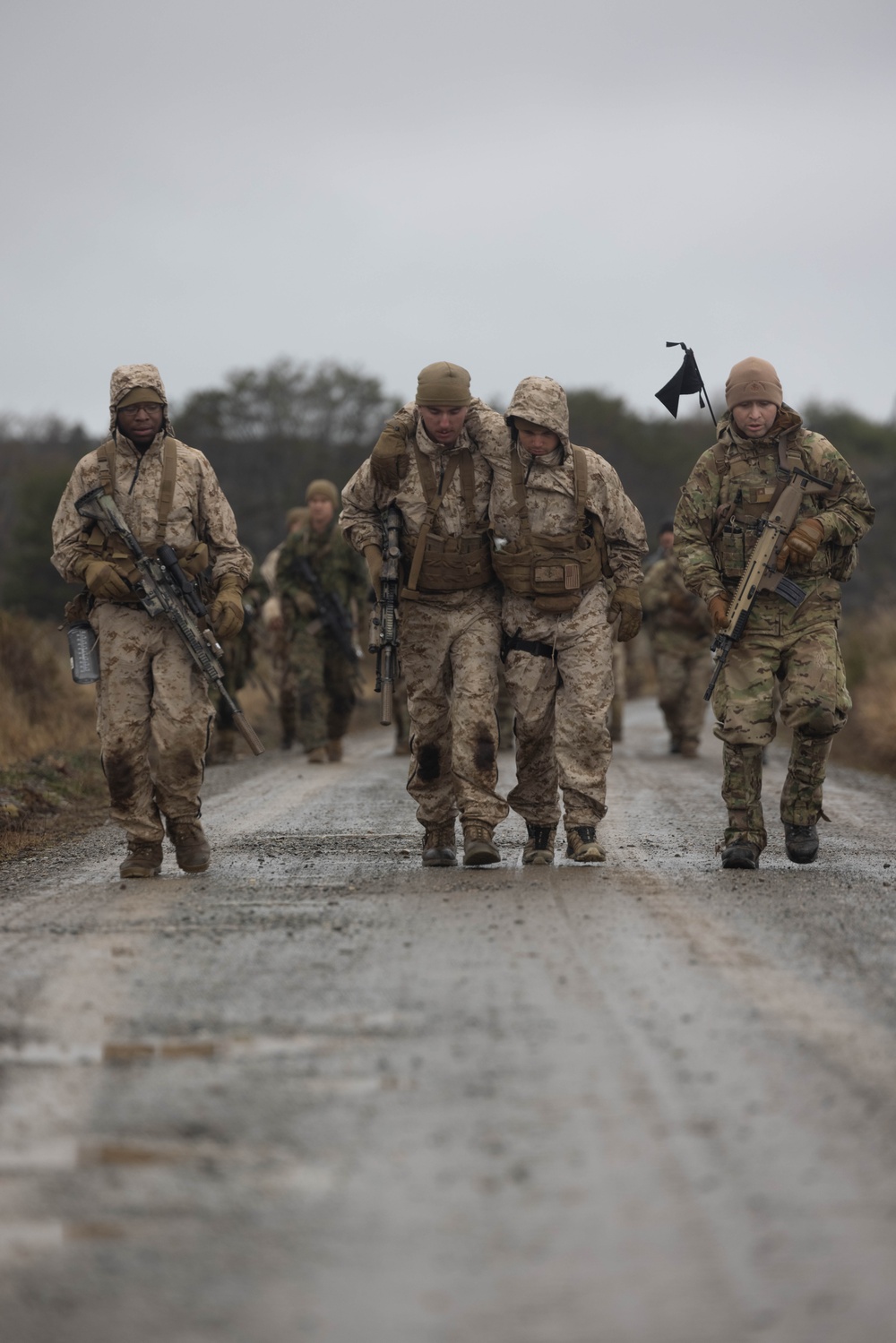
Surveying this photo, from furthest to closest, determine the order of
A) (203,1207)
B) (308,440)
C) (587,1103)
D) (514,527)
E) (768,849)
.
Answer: (308,440), (768,849), (514,527), (587,1103), (203,1207)

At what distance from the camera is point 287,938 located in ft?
18.2

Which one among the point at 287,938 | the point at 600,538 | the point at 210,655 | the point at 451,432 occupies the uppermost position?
the point at 451,432

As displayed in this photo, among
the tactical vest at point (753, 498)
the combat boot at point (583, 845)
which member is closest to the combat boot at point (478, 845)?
the combat boot at point (583, 845)

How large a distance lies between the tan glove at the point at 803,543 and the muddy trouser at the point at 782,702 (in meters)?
0.25

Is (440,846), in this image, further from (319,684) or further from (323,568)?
(323,568)

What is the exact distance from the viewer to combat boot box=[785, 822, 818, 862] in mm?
7789

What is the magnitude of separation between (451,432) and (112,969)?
3399 millimetres

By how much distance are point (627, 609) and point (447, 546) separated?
0.92m

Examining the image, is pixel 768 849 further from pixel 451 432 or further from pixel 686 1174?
pixel 686 1174

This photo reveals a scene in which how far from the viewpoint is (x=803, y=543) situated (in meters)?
7.44

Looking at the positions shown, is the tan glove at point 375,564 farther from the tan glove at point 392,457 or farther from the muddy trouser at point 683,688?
the muddy trouser at point 683,688

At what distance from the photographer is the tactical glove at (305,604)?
590 inches

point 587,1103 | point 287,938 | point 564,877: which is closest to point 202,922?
point 287,938

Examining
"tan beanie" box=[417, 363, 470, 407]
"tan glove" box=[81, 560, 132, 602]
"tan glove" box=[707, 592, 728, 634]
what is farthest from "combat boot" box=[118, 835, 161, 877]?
"tan glove" box=[707, 592, 728, 634]
